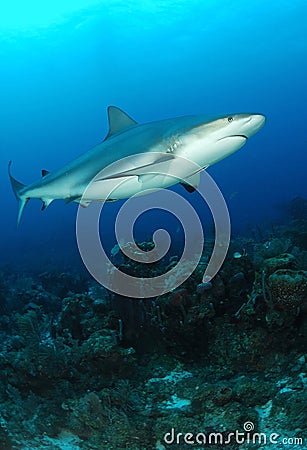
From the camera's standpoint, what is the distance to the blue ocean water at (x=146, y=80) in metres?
59.0

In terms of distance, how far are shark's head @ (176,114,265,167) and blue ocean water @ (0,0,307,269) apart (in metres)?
35.2

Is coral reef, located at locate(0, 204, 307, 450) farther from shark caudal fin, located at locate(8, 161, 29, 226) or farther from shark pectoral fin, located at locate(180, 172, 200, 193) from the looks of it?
shark caudal fin, located at locate(8, 161, 29, 226)

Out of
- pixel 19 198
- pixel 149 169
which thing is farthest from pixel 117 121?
pixel 19 198

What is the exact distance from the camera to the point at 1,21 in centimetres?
5388

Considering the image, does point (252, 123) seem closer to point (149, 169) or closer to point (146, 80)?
point (149, 169)

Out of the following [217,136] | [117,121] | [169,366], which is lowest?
[169,366]

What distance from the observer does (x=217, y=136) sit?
155 inches

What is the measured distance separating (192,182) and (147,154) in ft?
2.86

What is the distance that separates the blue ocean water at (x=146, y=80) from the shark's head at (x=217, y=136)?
115ft

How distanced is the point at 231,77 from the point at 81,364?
10373 centimetres

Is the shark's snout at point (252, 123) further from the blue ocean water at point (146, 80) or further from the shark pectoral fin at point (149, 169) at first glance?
the blue ocean water at point (146, 80)

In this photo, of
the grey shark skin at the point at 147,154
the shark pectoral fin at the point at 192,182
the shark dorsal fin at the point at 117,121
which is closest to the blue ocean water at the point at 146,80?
the shark dorsal fin at the point at 117,121

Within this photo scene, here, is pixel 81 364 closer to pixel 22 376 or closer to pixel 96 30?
pixel 22 376

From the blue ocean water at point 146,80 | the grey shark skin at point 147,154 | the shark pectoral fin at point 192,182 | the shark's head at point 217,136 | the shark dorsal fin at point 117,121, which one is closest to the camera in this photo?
the shark's head at point 217,136
